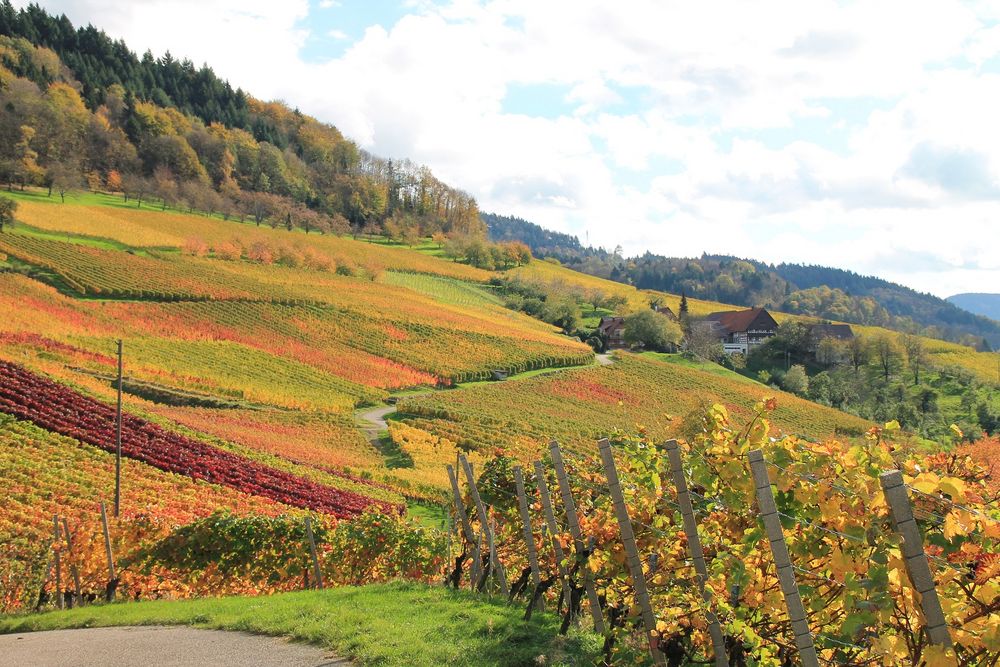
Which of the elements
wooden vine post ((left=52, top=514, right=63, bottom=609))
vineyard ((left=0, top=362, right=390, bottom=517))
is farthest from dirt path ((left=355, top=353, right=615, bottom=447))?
wooden vine post ((left=52, top=514, right=63, bottom=609))

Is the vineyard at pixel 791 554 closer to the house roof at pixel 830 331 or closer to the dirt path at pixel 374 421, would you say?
the dirt path at pixel 374 421

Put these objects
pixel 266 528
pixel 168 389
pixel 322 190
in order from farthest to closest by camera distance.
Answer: pixel 322 190 → pixel 168 389 → pixel 266 528

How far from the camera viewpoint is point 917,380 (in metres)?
94.4

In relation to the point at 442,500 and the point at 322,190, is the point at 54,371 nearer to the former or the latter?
the point at 442,500

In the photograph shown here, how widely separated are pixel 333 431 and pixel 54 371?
46.9 feet

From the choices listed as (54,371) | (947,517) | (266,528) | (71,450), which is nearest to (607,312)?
(54,371)

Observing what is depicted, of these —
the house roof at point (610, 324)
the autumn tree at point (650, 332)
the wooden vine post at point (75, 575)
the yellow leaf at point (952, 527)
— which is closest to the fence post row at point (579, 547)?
the yellow leaf at point (952, 527)

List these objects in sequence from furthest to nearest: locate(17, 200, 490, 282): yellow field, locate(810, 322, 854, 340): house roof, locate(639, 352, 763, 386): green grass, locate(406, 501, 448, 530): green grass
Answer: locate(810, 322, 854, 340): house roof, locate(639, 352, 763, 386): green grass, locate(17, 200, 490, 282): yellow field, locate(406, 501, 448, 530): green grass

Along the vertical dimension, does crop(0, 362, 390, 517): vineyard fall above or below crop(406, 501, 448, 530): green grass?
above

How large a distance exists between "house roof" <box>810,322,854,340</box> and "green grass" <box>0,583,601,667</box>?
105 metres

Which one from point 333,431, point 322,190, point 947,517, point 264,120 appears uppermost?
point 264,120

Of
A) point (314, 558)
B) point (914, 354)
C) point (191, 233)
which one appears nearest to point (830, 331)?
point (914, 354)

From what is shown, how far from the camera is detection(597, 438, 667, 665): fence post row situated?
18.4 feet

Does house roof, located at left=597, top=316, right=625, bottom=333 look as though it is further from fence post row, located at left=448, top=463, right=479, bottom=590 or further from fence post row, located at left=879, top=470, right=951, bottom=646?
fence post row, located at left=879, top=470, right=951, bottom=646
